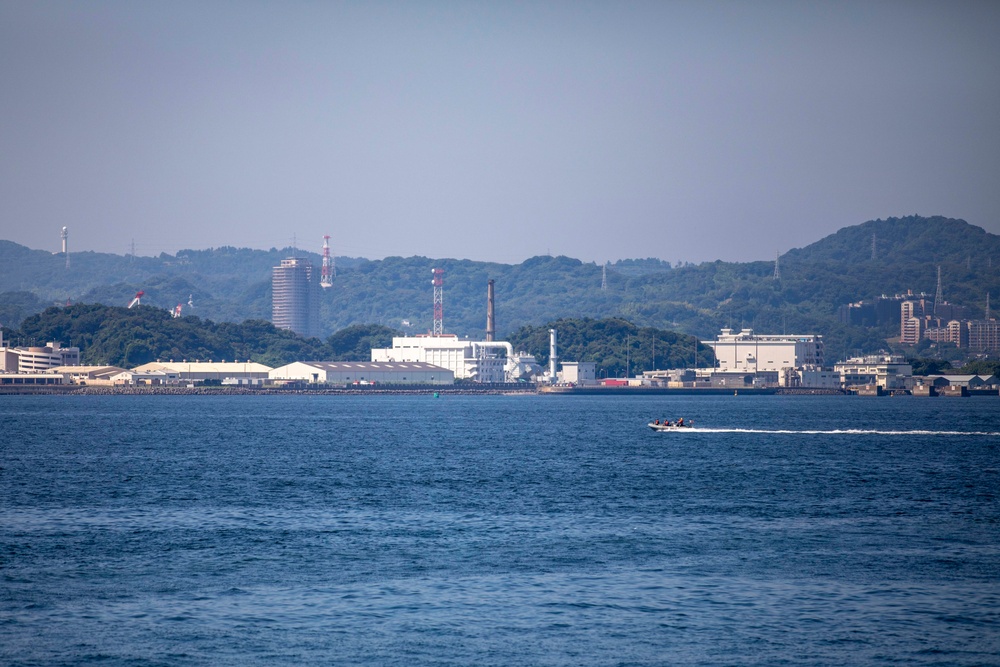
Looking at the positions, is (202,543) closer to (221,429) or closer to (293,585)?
(293,585)

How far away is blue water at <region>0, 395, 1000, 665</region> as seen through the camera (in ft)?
75.6

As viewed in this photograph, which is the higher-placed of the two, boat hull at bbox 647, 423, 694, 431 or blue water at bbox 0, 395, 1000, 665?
boat hull at bbox 647, 423, 694, 431

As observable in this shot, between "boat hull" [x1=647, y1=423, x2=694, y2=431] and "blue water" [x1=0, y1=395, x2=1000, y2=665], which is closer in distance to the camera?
"blue water" [x1=0, y1=395, x2=1000, y2=665]

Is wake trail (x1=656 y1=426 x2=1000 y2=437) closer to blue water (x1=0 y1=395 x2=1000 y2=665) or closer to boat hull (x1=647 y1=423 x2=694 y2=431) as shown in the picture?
boat hull (x1=647 y1=423 x2=694 y2=431)

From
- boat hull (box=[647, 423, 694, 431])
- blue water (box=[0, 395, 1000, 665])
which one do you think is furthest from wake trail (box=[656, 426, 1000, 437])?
blue water (box=[0, 395, 1000, 665])

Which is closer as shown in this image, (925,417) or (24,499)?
(24,499)

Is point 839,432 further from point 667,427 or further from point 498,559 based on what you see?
point 498,559

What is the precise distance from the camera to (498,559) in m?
31.2

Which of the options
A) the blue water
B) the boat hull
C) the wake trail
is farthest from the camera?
the wake trail

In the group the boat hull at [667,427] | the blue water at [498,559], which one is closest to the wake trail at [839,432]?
the boat hull at [667,427]

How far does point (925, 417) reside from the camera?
11919cm

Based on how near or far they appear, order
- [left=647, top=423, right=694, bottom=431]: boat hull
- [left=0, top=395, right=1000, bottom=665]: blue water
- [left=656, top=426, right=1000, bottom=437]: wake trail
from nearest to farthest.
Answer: [left=0, top=395, right=1000, bottom=665]: blue water, [left=647, top=423, right=694, bottom=431]: boat hull, [left=656, top=426, right=1000, bottom=437]: wake trail

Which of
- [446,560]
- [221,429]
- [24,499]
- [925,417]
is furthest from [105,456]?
[925,417]

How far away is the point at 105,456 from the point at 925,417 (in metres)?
83.5
